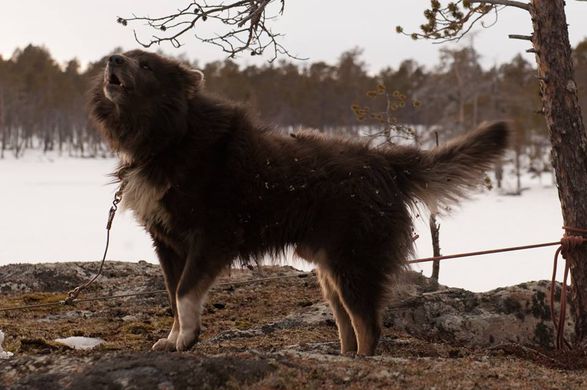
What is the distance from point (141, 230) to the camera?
16.4 metres

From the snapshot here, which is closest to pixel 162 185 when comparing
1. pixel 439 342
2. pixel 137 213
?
pixel 137 213

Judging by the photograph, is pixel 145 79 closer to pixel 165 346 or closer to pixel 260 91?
pixel 165 346

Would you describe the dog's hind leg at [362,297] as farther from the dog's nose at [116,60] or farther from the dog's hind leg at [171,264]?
the dog's nose at [116,60]

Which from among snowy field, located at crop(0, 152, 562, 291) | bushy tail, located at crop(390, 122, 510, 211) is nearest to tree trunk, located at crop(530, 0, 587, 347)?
bushy tail, located at crop(390, 122, 510, 211)

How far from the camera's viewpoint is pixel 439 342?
244 inches

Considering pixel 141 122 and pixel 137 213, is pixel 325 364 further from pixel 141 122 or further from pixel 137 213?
pixel 141 122

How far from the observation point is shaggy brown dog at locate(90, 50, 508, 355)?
4.86m

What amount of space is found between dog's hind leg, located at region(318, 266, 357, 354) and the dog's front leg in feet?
3.05

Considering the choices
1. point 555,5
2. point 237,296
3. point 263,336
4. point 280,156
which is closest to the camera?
point 280,156

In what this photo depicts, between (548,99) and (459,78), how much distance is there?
37.3 metres

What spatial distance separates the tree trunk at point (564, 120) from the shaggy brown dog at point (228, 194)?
4.64ft

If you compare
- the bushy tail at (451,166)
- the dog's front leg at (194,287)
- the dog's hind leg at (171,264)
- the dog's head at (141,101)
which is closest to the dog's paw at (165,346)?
the dog's front leg at (194,287)

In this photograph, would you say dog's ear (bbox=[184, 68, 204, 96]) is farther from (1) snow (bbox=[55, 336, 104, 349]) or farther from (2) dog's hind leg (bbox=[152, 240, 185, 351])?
(1) snow (bbox=[55, 336, 104, 349])

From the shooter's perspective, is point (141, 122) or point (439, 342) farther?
point (439, 342)
